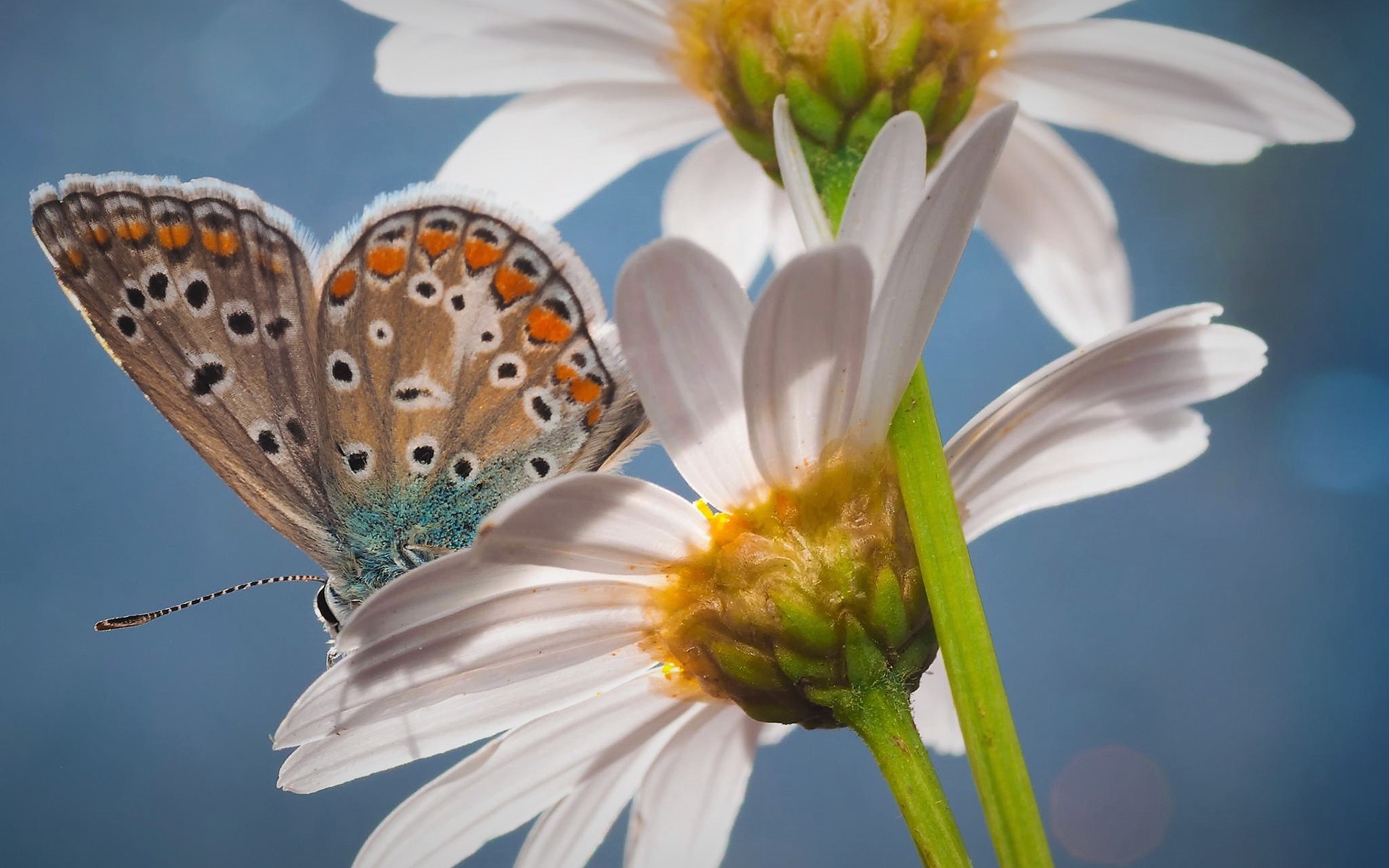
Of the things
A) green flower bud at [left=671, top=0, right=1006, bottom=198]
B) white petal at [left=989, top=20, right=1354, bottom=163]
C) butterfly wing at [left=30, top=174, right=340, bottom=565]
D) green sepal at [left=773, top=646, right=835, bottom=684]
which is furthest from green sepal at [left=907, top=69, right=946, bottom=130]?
butterfly wing at [left=30, top=174, right=340, bottom=565]

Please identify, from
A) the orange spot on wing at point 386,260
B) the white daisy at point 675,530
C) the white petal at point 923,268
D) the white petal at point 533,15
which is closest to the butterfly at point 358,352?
the orange spot on wing at point 386,260

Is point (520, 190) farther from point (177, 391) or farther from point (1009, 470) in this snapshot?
point (1009, 470)

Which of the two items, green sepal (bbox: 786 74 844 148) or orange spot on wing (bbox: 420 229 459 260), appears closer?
green sepal (bbox: 786 74 844 148)

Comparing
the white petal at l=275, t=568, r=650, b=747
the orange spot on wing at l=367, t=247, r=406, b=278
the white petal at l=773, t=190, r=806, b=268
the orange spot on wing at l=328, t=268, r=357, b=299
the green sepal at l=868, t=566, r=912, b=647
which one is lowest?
the green sepal at l=868, t=566, r=912, b=647

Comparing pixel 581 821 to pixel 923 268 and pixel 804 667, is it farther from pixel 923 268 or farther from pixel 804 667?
pixel 923 268

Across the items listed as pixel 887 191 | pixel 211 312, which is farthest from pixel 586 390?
pixel 887 191

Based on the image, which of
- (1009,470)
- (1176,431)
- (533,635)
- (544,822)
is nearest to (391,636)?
(533,635)

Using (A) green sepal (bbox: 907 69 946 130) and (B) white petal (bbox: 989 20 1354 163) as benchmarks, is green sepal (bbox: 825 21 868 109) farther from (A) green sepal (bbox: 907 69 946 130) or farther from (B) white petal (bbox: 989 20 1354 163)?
(B) white petal (bbox: 989 20 1354 163)
